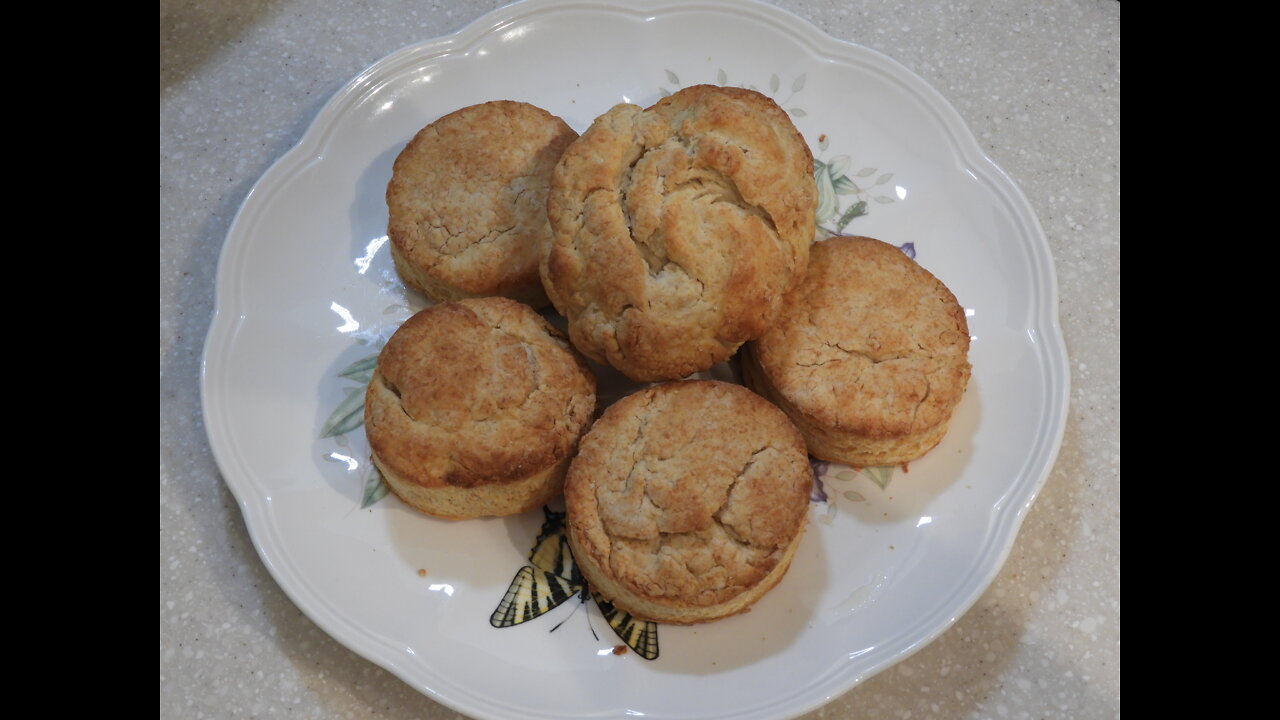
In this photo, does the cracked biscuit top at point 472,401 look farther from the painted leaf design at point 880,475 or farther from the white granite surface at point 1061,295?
the painted leaf design at point 880,475

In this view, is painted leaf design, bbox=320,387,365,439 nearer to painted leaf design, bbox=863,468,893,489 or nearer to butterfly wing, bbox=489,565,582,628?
butterfly wing, bbox=489,565,582,628

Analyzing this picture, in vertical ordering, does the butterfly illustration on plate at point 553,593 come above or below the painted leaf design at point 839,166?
below

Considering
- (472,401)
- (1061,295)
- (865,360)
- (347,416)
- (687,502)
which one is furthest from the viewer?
(1061,295)

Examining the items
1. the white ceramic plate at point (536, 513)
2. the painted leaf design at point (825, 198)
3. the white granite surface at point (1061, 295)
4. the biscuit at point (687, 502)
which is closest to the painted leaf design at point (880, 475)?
the white ceramic plate at point (536, 513)

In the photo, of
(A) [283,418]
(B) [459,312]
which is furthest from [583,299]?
(A) [283,418]

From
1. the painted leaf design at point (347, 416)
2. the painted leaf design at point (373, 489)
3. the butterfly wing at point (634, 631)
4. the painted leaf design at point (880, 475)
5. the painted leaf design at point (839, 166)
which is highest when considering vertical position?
the painted leaf design at point (839, 166)

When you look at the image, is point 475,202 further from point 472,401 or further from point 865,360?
point 865,360

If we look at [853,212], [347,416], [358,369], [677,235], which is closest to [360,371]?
[358,369]
